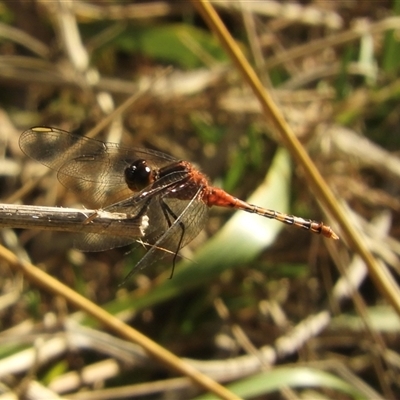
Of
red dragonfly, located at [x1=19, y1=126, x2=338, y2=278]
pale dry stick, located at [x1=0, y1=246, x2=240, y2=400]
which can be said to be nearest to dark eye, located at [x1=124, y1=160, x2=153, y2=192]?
red dragonfly, located at [x1=19, y1=126, x2=338, y2=278]

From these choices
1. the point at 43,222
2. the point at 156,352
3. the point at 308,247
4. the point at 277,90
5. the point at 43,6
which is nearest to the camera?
the point at 43,222

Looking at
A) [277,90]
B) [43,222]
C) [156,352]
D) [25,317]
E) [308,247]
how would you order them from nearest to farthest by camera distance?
[43,222] → [156,352] → [25,317] → [308,247] → [277,90]

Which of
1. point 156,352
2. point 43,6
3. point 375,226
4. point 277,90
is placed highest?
point 43,6

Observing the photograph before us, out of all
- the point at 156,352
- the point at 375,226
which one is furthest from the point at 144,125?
the point at 156,352

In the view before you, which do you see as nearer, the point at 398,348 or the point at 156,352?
the point at 156,352

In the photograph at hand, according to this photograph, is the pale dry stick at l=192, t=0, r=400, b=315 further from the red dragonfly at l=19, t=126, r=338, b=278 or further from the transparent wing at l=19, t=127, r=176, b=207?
the transparent wing at l=19, t=127, r=176, b=207

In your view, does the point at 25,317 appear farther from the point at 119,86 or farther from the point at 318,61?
the point at 318,61

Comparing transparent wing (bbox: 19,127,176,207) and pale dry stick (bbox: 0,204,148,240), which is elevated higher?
transparent wing (bbox: 19,127,176,207)

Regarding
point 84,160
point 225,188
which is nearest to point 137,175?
point 84,160
